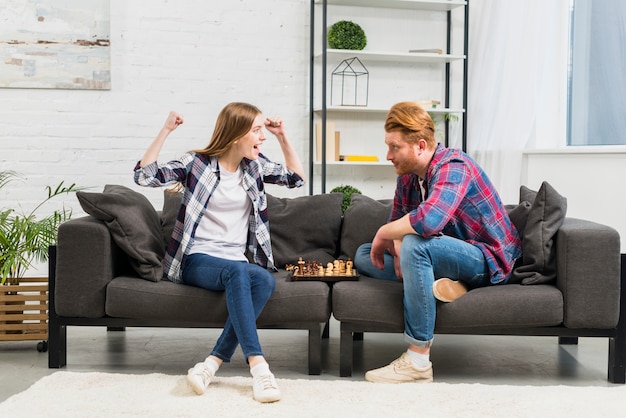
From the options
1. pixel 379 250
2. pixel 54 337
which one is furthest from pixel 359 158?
pixel 54 337

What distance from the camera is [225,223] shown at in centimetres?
326

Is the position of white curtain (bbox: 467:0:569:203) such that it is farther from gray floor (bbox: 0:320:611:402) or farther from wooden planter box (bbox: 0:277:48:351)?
wooden planter box (bbox: 0:277:48:351)

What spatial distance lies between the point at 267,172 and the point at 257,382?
0.98 meters

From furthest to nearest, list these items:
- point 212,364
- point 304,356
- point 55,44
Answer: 1. point 55,44
2. point 304,356
3. point 212,364

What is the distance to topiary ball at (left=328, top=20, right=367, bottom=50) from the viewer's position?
534 centimetres

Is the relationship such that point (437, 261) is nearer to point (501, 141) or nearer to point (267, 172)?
point (267, 172)

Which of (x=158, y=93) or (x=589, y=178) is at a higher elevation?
(x=158, y=93)

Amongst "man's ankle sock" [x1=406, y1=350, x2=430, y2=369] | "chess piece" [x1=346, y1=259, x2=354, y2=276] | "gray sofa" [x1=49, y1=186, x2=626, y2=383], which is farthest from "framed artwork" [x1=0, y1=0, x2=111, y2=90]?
"man's ankle sock" [x1=406, y1=350, x2=430, y2=369]

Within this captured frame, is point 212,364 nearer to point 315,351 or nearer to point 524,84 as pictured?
point 315,351

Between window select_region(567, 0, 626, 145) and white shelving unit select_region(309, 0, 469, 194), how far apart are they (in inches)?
31.5

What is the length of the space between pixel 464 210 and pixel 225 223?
0.94 metres

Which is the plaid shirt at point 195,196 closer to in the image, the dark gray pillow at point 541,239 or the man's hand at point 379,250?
the man's hand at point 379,250

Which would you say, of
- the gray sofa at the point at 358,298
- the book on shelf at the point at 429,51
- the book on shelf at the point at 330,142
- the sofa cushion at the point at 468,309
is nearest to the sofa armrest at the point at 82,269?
the gray sofa at the point at 358,298

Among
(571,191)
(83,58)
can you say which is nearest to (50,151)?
(83,58)
